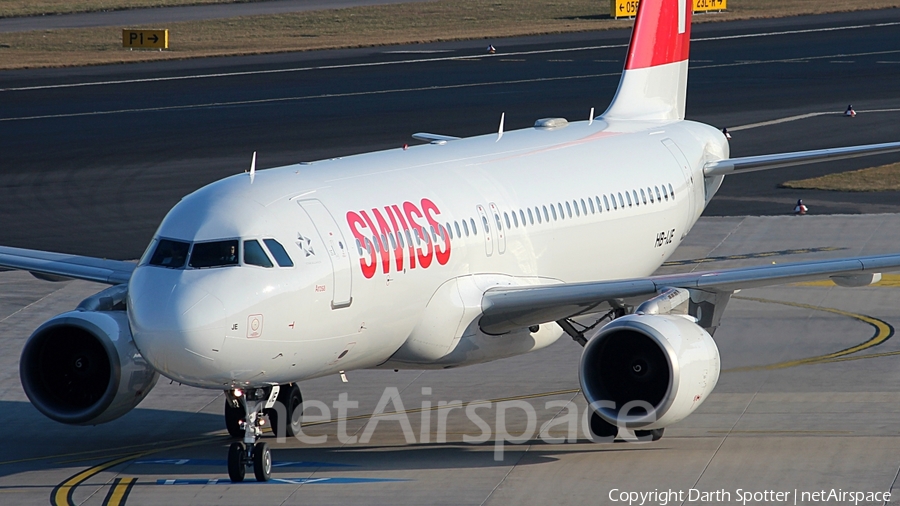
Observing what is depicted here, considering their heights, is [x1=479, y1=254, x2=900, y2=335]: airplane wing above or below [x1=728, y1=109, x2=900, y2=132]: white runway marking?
above

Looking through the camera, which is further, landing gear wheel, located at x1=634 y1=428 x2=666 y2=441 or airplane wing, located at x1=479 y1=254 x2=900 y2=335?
landing gear wheel, located at x1=634 y1=428 x2=666 y2=441

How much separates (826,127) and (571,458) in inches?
1401

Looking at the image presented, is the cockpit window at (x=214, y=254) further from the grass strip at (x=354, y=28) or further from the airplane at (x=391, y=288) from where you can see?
the grass strip at (x=354, y=28)

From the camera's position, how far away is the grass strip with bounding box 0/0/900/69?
260 feet

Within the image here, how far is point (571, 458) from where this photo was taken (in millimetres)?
20562

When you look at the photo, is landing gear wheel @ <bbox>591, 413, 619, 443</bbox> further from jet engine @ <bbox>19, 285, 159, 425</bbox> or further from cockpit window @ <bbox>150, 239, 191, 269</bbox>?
cockpit window @ <bbox>150, 239, 191, 269</bbox>

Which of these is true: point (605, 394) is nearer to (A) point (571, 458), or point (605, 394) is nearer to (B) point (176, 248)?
(A) point (571, 458)

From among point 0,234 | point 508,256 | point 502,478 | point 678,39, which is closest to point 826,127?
point 678,39

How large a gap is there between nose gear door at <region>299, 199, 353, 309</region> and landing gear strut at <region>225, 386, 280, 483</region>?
1.51 metres

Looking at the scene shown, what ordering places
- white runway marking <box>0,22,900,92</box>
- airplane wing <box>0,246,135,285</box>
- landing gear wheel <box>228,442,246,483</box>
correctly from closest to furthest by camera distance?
landing gear wheel <box>228,442,246,483</box>
airplane wing <box>0,246,135,285</box>
white runway marking <box>0,22,900,92</box>
